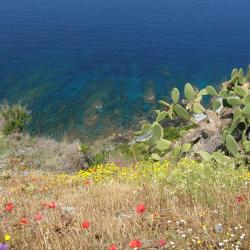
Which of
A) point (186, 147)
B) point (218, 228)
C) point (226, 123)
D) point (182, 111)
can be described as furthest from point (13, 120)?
point (218, 228)

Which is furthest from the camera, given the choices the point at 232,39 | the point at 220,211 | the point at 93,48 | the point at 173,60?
the point at 232,39

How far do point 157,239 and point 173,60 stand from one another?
117 feet

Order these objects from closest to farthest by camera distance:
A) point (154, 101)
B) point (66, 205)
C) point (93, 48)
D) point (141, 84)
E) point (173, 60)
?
point (66, 205) → point (154, 101) → point (141, 84) → point (173, 60) → point (93, 48)

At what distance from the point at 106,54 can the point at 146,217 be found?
119 feet

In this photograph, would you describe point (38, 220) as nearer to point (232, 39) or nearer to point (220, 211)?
point (220, 211)

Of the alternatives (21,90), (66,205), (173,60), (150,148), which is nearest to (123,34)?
(173,60)

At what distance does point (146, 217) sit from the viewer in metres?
4.69

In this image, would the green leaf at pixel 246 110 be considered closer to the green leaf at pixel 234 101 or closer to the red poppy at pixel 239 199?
the green leaf at pixel 234 101

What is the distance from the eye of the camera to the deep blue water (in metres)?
29.0

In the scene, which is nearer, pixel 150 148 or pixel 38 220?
pixel 38 220

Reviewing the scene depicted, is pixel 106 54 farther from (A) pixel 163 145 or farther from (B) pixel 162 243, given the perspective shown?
(B) pixel 162 243

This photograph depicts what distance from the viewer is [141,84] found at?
33281 mm

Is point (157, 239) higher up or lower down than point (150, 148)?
higher up

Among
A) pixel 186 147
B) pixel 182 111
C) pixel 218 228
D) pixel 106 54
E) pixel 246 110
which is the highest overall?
pixel 218 228
